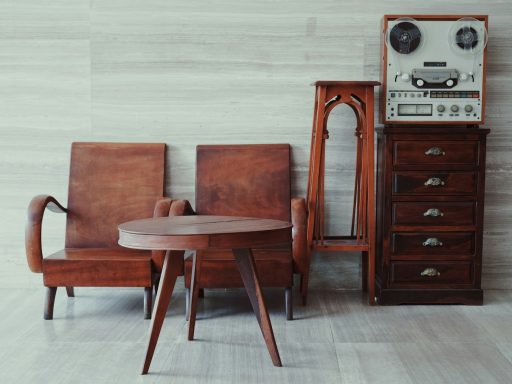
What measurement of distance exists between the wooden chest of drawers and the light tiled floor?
132mm

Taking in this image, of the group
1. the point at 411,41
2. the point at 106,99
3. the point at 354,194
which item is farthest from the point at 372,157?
the point at 106,99

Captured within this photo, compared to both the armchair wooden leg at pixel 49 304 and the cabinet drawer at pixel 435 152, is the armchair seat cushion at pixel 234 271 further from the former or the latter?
the cabinet drawer at pixel 435 152

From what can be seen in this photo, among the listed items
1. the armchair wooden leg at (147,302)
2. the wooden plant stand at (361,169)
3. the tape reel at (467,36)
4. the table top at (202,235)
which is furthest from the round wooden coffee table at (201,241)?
the tape reel at (467,36)

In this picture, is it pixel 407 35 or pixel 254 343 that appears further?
pixel 407 35

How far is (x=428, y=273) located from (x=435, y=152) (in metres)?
0.64

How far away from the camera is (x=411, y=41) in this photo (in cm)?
328

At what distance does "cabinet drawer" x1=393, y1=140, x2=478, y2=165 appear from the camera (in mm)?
3246

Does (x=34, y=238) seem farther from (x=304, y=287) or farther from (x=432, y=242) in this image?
(x=432, y=242)

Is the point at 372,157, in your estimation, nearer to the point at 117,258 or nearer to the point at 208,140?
the point at 208,140

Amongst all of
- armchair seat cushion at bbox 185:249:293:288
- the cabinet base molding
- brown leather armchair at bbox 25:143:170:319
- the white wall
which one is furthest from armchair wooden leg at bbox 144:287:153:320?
the cabinet base molding

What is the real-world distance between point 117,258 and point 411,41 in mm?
1879

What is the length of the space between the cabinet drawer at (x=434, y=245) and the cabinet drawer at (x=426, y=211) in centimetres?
6

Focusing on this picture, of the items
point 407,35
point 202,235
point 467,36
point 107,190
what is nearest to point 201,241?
point 202,235

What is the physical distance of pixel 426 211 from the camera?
328cm
